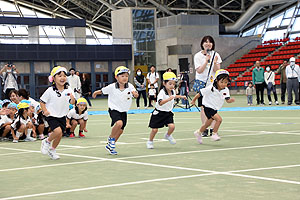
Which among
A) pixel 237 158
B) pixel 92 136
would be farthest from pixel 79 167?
pixel 92 136

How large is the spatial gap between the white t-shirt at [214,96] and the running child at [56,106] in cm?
271

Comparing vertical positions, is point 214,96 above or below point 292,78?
below

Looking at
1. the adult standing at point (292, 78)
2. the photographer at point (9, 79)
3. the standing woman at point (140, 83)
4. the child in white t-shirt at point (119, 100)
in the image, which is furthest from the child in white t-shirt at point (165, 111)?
the standing woman at point (140, 83)

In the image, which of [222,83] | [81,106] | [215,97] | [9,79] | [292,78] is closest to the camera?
[222,83]

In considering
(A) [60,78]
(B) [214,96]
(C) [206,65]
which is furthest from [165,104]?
(A) [60,78]

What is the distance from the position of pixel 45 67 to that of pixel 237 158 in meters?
41.3

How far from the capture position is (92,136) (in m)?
13.0

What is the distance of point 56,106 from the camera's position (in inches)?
363

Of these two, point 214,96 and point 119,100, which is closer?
point 119,100

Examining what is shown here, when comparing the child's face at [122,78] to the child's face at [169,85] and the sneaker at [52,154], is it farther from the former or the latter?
the sneaker at [52,154]

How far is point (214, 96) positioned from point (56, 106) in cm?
313

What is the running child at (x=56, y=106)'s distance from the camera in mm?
9086

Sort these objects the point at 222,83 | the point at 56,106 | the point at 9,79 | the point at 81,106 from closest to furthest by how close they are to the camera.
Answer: the point at 56,106
the point at 222,83
the point at 81,106
the point at 9,79

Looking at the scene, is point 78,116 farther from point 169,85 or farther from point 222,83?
point 222,83
